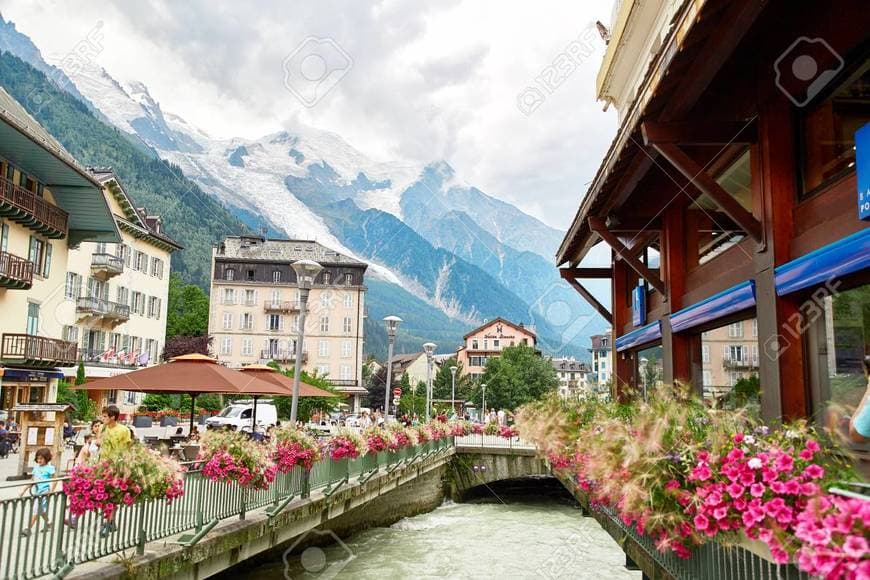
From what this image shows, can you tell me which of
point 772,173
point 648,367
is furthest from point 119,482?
point 648,367

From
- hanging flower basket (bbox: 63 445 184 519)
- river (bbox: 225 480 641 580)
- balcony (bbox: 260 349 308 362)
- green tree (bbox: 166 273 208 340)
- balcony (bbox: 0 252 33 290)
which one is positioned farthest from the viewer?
green tree (bbox: 166 273 208 340)

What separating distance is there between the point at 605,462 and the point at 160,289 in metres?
52.9

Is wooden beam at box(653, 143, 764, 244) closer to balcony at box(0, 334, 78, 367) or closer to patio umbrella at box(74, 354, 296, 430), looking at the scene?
patio umbrella at box(74, 354, 296, 430)

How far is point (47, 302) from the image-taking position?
3244cm

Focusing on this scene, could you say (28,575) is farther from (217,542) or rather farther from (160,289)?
(160,289)

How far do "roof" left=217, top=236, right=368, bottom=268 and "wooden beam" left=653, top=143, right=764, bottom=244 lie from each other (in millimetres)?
73045

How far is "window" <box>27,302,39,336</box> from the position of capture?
31.6 metres

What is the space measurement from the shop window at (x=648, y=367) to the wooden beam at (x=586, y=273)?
334 cm

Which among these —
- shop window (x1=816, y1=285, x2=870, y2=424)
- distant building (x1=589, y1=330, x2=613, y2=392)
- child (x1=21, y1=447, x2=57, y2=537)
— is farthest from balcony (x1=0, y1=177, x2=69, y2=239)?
distant building (x1=589, y1=330, x2=613, y2=392)

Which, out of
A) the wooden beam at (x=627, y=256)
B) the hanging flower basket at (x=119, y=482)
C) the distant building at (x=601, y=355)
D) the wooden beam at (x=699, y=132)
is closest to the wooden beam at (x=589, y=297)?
the wooden beam at (x=627, y=256)

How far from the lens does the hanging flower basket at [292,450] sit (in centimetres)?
1295

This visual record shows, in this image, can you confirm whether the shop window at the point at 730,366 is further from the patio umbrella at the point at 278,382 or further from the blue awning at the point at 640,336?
the patio umbrella at the point at 278,382

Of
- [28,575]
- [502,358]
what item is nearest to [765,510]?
[28,575]

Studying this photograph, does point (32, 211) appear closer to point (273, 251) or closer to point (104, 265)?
point (104, 265)
